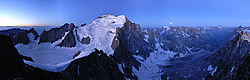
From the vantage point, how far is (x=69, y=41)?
115 m

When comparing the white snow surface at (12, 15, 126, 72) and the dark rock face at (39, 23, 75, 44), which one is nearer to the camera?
the white snow surface at (12, 15, 126, 72)

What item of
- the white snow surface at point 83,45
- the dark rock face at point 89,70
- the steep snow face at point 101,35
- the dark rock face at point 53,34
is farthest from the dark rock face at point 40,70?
the dark rock face at point 53,34

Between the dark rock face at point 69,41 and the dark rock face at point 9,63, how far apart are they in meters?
94.6

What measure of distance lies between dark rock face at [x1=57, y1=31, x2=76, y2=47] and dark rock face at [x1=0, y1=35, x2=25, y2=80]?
9460 cm

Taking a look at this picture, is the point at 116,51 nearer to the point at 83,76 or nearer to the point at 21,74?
the point at 83,76

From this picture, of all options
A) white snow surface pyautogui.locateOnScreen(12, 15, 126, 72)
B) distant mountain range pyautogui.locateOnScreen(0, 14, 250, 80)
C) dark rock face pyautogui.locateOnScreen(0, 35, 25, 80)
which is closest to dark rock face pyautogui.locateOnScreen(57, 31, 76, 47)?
distant mountain range pyautogui.locateOnScreen(0, 14, 250, 80)

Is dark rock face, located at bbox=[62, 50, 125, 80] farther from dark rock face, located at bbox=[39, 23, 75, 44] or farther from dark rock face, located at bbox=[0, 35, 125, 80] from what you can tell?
dark rock face, located at bbox=[39, 23, 75, 44]

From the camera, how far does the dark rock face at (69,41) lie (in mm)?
112331

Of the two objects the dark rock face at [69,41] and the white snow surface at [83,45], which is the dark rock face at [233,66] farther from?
the dark rock face at [69,41]

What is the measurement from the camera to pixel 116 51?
287 feet

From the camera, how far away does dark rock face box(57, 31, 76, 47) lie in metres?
112

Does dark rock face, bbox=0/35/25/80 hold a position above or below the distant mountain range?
above

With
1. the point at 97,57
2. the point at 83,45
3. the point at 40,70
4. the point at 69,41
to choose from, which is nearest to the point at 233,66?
the point at 97,57

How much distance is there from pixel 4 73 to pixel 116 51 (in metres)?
72.1
